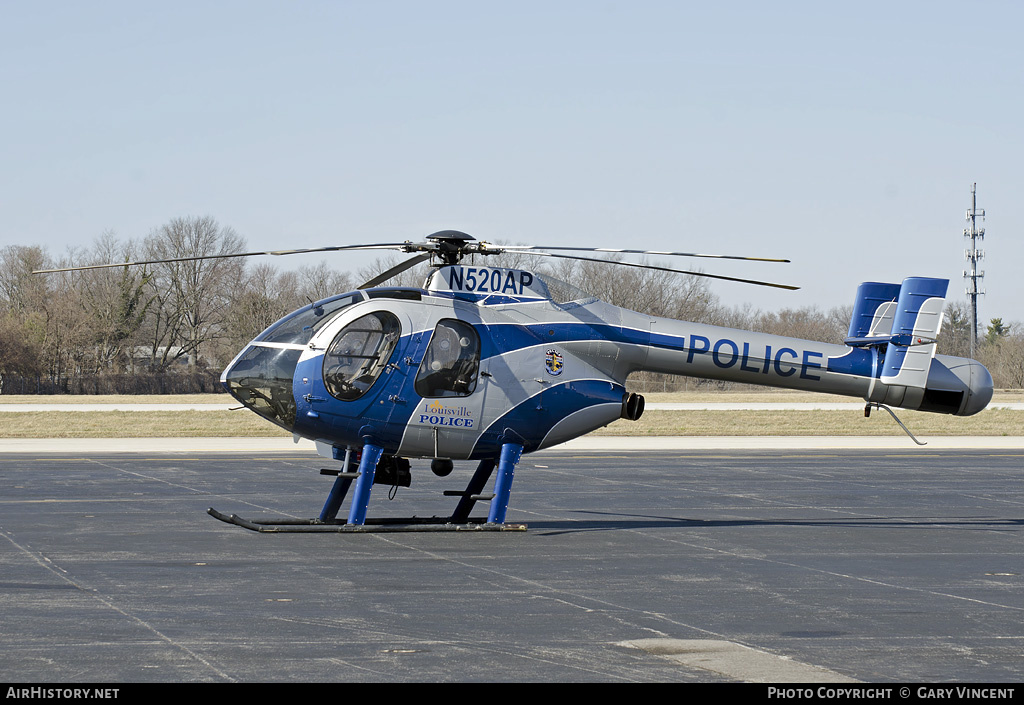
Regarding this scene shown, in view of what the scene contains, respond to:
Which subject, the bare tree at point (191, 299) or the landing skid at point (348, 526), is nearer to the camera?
the landing skid at point (348, 526)

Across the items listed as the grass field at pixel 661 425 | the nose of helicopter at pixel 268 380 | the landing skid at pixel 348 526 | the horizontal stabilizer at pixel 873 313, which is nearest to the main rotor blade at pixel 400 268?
the nose of helicopter at pixel 268 380

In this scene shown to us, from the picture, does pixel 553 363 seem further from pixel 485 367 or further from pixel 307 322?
pixel 307 322

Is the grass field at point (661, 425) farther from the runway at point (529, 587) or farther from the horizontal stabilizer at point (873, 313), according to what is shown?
the horizontal stabilizer at point (873, 313)

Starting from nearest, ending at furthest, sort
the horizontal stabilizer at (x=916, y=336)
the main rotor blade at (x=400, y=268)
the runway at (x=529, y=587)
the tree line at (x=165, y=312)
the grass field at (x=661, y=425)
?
the runway at (x=529, y=587) → the main rotor blade at (x=400, y=268) → the horizontal stabilizer at (x=916, y=336) → the grass field at (x=661, y=425) → the tree line at (x=165, y=312)

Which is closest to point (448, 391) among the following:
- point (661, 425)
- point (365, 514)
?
point (365, 514)

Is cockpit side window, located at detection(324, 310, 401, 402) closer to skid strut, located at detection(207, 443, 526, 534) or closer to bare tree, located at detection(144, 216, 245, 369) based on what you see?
skid strut, located at detection(207, 443, 526, 534)

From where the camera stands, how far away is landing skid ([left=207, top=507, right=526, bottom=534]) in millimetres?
14031

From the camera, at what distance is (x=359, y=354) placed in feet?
46.6

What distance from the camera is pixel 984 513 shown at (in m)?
17.7

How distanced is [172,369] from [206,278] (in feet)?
26.2

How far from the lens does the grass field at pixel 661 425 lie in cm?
3538

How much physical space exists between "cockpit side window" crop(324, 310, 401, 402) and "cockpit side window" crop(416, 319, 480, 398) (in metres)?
0.51

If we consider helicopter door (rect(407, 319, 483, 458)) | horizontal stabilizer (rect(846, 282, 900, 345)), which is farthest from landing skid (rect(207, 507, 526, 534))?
horizontal stabilizer (rect(846, 282, 900, 345))

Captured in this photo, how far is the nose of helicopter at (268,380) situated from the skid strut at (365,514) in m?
1.07
